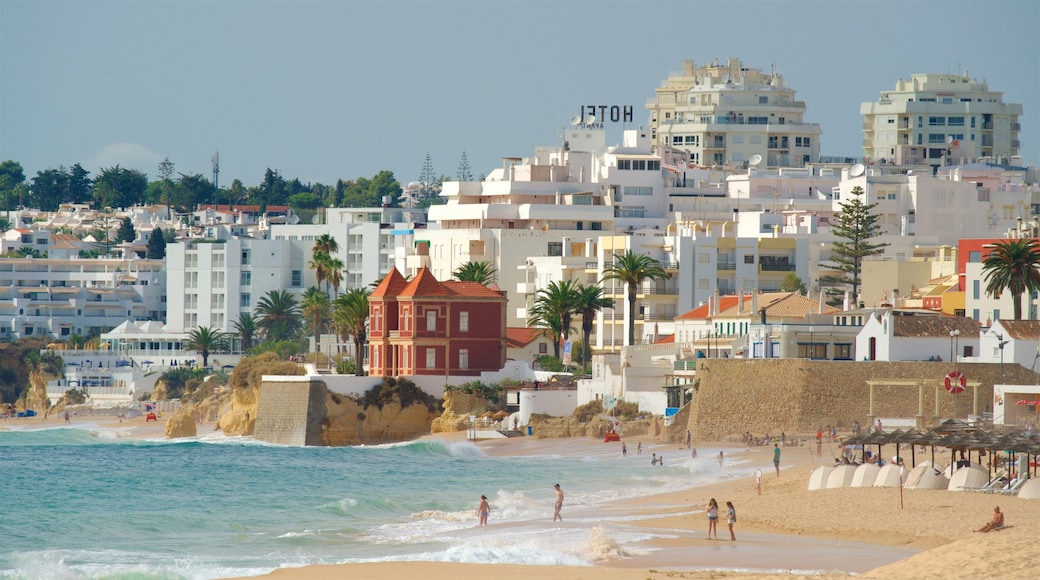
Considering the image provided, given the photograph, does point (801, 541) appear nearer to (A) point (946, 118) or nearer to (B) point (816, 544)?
(B) point (816, 544)

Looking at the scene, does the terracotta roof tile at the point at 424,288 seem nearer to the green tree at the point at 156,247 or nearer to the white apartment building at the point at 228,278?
the white apartment building at the point at 228,278

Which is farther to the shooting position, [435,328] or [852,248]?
[852,248]

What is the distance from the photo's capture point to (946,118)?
515ft

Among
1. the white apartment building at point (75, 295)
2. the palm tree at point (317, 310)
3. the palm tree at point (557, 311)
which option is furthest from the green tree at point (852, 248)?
the white apartment building at point (75, 295)

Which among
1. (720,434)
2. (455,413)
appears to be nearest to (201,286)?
(455,413)

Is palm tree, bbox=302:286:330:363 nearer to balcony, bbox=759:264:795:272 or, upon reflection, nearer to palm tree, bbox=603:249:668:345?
palm tree, bbox=603:249:668:345

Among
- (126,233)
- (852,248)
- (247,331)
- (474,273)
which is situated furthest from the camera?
(126,233)

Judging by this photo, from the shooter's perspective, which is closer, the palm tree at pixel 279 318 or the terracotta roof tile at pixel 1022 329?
the terracotta roof tile at pixel 1022 329

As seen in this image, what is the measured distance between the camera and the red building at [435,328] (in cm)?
8194

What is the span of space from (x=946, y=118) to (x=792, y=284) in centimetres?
6760

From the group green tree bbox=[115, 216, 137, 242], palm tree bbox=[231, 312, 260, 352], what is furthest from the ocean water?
green tree bbox=[115, 216, 137, 242]

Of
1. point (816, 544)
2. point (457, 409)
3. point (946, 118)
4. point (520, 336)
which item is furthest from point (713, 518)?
point (946, 118)

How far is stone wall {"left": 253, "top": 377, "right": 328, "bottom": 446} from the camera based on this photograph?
262ft

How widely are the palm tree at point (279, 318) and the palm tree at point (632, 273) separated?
4422 cm
